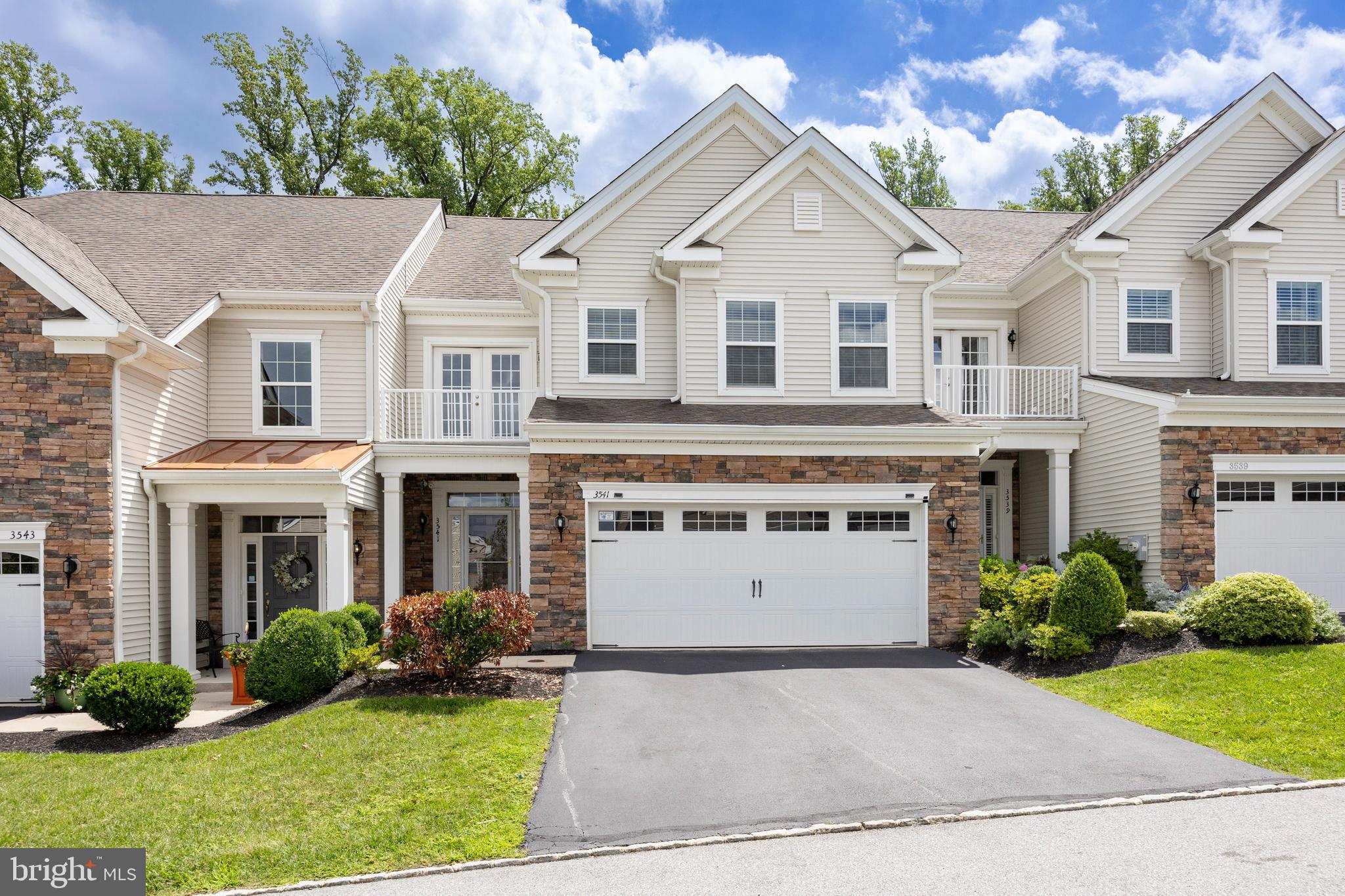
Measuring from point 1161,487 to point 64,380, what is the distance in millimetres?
15136

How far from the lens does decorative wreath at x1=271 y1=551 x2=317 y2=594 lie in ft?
52.7

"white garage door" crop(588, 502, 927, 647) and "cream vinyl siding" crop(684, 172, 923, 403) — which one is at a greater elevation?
"cream vinyl siding" crop(684, 172, 923, 403)

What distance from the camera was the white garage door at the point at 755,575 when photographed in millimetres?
13758

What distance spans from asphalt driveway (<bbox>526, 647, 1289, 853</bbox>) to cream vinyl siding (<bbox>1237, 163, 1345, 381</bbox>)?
7.69 metres

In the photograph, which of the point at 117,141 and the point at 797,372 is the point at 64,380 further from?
the point at 117,141

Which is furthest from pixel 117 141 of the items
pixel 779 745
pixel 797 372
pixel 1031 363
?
pixel 779 745

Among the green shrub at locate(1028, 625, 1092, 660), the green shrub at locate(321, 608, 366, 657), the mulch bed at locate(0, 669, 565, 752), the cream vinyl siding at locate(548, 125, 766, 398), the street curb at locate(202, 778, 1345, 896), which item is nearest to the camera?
the street curb at locate(202, 778, 1345, 896)

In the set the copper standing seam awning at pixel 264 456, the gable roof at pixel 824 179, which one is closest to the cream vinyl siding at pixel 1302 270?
the gable roof at pixel 824 179

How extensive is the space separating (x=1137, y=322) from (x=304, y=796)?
14.5 m

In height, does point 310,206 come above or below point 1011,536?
above

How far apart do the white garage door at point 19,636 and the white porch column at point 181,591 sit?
5.35 feet

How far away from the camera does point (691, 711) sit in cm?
1023

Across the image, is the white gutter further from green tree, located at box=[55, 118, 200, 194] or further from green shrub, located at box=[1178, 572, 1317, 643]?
green tree, located at box=[55, 118, 200, 194]

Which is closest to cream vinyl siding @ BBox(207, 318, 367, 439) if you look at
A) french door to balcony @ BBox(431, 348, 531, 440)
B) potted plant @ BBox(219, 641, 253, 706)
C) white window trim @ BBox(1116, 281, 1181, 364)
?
french door to balcony @ BBox(431, 348, 531, 440)
